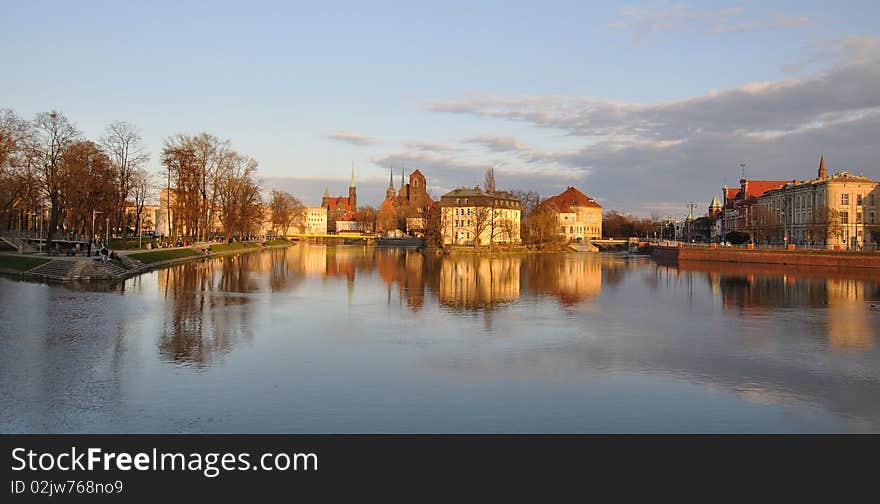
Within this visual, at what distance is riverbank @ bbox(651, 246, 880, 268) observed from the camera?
203 feet

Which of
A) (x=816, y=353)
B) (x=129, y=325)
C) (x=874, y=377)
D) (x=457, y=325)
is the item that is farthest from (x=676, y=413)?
(x=129, y=325)

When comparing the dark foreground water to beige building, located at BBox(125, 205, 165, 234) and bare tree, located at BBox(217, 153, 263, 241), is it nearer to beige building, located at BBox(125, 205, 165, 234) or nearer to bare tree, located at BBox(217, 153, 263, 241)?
bare tree, located at BBox(217, 153, 263, 241)

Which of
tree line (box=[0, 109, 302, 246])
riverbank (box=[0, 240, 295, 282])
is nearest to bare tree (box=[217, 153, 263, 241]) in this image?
tree line (box=[0, 109, 302, 246])

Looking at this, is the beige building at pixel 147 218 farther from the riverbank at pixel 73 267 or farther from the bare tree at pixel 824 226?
the bare tree at pixel 824 226

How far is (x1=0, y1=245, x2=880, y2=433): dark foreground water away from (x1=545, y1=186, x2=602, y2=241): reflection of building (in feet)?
330

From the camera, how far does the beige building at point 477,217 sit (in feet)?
333

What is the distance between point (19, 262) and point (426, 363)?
37.2m

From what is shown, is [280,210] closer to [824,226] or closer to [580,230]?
[580,230]

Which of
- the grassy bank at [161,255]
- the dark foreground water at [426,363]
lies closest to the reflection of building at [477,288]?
the dark foreground water at [426,363]

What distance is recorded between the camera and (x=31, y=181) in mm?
48750

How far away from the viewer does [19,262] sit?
138ft

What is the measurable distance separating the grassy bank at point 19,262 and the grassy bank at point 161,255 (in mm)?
8092

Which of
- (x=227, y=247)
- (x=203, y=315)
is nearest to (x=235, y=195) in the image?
(x=227, y=247)

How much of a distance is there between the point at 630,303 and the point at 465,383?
2020 centimetres
